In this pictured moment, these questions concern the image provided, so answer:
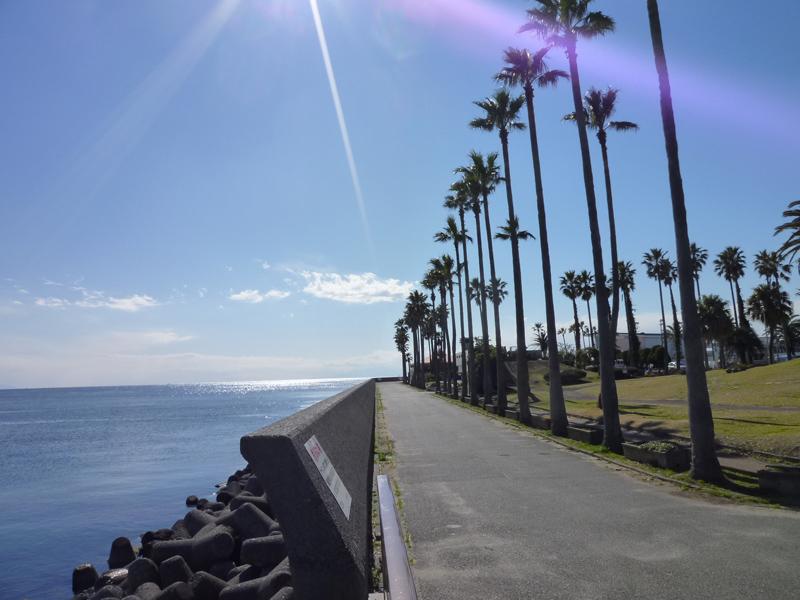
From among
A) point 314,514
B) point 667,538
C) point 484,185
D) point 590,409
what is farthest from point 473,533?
point 484,185

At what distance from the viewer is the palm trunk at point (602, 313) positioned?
1576cm

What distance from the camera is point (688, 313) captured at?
11953 millimetres

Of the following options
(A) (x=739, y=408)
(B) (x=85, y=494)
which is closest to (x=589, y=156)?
(A) (x=739, y=408)

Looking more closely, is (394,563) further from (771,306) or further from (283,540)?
(771,306)

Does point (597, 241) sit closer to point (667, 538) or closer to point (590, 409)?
point (667, 538)

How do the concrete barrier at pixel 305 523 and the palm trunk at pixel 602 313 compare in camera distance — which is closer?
the concrete barrier at pixel 305 523

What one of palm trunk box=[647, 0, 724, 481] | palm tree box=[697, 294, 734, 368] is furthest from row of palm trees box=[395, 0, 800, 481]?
palm tree box=[697, 294, 734, 368]

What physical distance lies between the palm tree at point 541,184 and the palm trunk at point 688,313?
8578mm

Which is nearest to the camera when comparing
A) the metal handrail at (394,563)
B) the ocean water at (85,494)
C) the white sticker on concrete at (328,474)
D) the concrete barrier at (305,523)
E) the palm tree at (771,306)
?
the metal handrail at (394,563)

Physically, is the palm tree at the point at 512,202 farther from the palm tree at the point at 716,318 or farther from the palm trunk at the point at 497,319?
the palm tree at the point at 716,318

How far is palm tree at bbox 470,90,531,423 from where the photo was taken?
25203 millimetres

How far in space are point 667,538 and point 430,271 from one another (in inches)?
2299

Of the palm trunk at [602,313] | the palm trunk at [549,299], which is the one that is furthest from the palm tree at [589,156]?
the palm trunk at [549,299]

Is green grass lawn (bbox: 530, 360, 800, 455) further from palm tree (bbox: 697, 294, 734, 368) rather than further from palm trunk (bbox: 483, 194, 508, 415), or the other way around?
palm tree (bbox: 697, 294, 734, 368)
